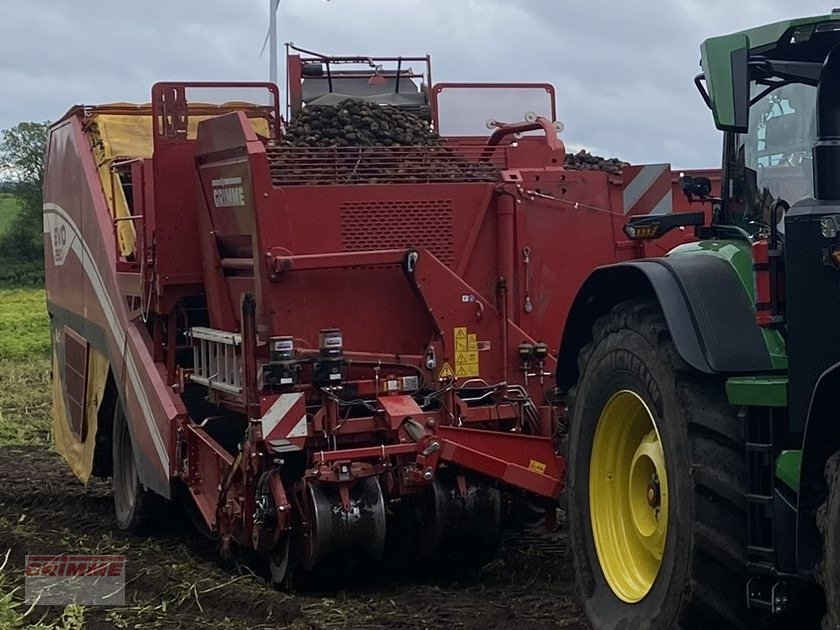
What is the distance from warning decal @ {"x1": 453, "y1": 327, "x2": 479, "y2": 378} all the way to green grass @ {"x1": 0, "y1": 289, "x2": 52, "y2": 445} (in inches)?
305

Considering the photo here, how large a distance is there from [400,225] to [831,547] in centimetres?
376

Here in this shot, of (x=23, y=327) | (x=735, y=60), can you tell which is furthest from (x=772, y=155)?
(x=23, y=327)

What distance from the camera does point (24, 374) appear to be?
17.7 meters

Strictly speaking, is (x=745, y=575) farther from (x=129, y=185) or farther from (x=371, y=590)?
(x=129, y=185)

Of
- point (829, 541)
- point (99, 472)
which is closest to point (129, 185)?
point (99, 472)

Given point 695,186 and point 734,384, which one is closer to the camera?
point 734,384

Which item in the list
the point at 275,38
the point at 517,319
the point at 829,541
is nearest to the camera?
the point at 829,541

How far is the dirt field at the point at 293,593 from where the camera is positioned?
5633 mm

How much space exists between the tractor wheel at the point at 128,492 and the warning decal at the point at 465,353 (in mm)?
2519

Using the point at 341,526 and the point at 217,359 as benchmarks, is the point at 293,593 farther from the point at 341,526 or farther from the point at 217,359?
the point at 217,359

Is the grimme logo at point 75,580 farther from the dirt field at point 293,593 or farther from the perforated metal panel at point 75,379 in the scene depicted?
the perforated metal panel at point 75,379

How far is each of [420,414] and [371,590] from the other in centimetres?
95

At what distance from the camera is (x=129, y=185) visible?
8.42m

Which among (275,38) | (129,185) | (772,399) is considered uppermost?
(275,38)
